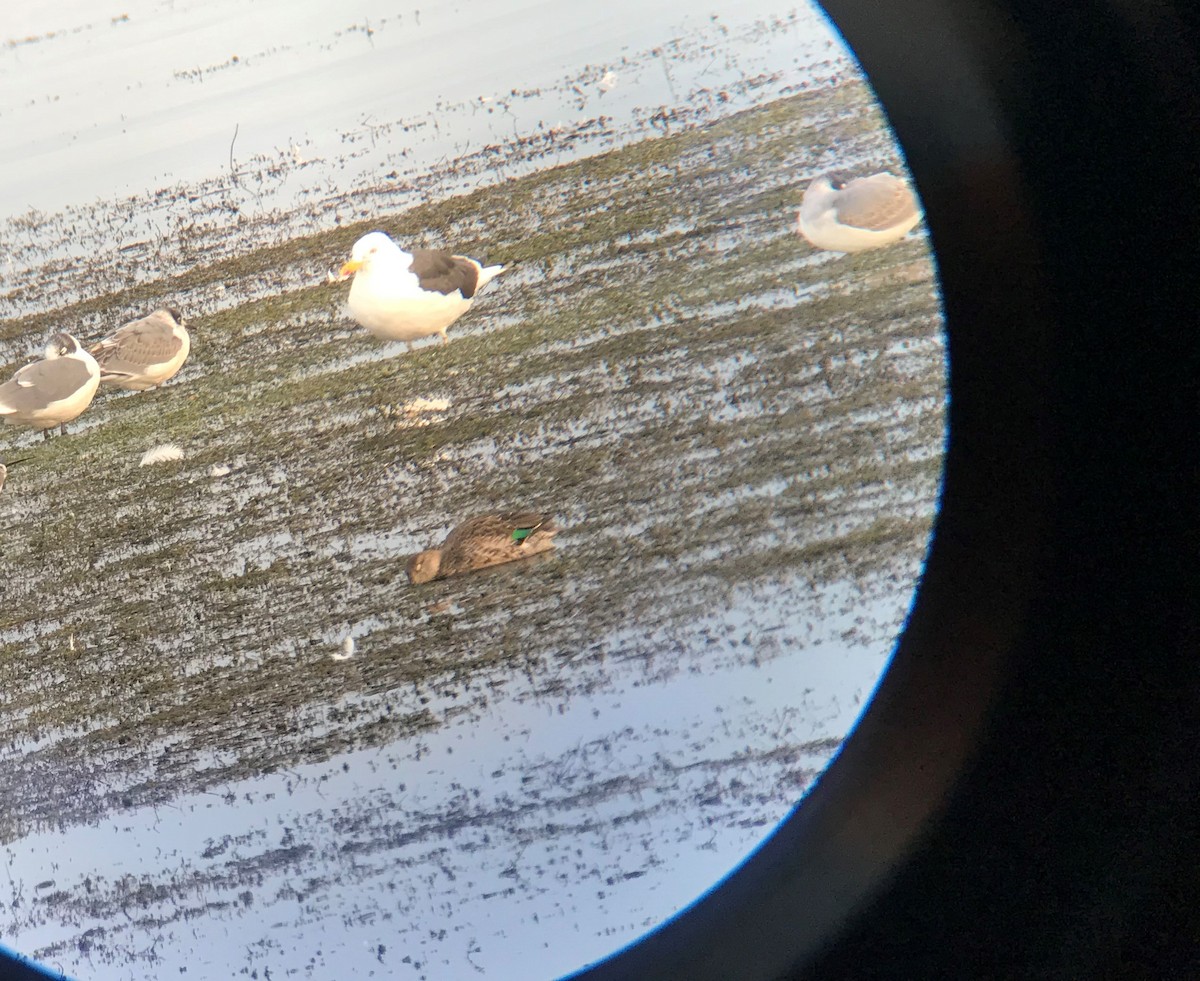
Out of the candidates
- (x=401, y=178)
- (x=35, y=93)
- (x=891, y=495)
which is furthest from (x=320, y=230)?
(x=891, y=495)

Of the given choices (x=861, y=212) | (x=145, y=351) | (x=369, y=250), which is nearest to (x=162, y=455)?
(x=145, y=351)

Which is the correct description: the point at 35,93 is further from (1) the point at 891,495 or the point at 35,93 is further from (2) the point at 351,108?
(1) the point at 891,495

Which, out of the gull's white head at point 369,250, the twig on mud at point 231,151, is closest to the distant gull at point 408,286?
the gull's white head at point 369,250

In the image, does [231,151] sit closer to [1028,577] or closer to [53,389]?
[53,389]

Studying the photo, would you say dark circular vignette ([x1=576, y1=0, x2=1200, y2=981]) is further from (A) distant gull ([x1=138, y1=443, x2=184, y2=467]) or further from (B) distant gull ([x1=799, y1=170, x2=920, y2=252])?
(A) distant gull ([x1=138, y1=443, x2=184, y2=467])

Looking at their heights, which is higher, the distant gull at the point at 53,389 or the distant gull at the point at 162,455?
the distant gull at the point at 53,389

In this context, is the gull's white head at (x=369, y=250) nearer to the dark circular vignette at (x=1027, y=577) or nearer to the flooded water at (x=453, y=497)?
the flooded water at (x=453, y=497)

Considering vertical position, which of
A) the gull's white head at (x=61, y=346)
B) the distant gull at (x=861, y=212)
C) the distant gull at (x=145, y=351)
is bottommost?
the distant gull at (x=861, y=212)
